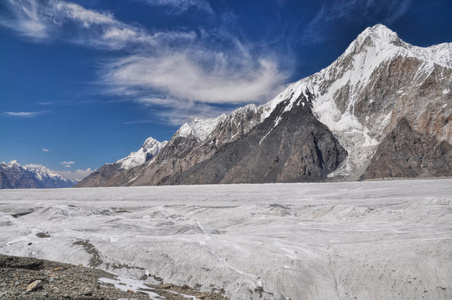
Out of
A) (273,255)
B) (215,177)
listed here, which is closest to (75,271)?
(273,255)

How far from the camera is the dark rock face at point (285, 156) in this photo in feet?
514

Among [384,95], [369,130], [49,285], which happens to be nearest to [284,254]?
[49,285]

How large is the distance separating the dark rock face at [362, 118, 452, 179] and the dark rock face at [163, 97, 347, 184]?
2821cm

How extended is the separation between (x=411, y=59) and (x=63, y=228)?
183 metres

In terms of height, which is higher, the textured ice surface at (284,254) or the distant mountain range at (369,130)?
the distant mountain range at (369,130)

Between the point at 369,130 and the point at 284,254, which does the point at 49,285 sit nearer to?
the point at 284,254

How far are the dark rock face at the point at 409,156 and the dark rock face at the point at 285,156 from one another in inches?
1111

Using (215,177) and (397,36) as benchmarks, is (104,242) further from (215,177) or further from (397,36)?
(397,36)

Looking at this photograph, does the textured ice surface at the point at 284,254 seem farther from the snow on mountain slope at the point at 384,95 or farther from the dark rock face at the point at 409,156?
the snow on mountain slope at the point at 384,95

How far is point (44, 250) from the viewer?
23281mm

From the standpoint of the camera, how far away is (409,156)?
421 feet

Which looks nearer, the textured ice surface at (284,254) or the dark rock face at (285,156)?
the textured ice surface at (284,254)

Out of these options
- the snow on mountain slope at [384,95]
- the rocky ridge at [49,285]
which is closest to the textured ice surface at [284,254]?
the rocky ridge at [49,285]

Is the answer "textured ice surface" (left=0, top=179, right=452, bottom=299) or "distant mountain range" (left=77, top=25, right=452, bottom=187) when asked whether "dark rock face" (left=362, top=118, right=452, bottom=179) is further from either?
"textured ice surface" (left=0, top=179, right=452, bottom=299)
